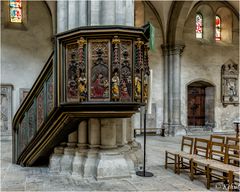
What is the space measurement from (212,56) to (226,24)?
2.28 m

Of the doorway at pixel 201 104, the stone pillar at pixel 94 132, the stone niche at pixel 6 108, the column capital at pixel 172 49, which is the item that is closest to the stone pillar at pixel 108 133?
the stone pillar at pixel 94 132

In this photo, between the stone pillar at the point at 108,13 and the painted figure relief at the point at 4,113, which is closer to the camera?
the stone pillar at the point at 108,13

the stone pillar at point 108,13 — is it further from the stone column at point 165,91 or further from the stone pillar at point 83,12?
the stone column at point 165,91

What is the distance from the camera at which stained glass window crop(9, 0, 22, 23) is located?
1228 centimetres

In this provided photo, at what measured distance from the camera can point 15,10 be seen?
12.4m

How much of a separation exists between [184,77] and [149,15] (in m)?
3.57

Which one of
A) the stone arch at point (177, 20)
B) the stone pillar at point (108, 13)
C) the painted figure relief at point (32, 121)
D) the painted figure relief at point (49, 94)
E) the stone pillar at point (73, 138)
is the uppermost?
the stone arch at point (177, 20)

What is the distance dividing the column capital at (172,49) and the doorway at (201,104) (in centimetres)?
212

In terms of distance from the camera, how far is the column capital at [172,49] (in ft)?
44.8

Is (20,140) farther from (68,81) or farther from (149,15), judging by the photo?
(149,15)

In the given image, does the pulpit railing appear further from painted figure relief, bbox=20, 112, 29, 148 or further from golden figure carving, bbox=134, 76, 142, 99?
golden figure carving, bbox=134, 76, 142, 99

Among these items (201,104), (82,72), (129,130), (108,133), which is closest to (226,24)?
(201,104)

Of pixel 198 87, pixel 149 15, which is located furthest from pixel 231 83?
pixel 149 15

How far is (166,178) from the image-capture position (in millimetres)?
5273
